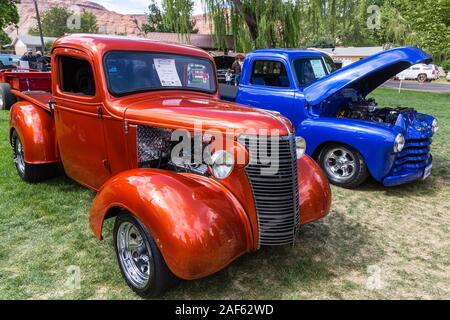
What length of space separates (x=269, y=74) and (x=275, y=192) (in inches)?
155

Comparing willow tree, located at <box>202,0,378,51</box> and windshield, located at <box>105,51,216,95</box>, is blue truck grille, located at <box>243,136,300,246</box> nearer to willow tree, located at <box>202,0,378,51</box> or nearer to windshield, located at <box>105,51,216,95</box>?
windshield, located at <box>105,51,216,95</box>

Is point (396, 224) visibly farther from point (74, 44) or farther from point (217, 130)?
point (74, 44)

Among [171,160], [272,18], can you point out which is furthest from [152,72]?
[272,18]

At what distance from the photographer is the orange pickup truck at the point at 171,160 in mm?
2477

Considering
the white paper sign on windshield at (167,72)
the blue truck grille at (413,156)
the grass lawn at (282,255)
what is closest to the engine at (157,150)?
the white paper sign on windshield at (167,72)

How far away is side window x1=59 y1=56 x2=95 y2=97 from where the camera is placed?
3713 mm

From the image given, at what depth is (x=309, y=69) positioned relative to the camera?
616cm

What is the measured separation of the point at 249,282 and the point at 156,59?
228cm

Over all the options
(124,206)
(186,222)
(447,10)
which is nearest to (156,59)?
(124,206)

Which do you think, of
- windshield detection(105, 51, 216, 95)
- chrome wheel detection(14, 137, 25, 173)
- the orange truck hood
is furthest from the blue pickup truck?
chrome wheel detection(14, 137, 25, 173)

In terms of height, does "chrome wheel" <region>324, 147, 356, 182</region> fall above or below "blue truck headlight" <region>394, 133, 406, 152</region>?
below

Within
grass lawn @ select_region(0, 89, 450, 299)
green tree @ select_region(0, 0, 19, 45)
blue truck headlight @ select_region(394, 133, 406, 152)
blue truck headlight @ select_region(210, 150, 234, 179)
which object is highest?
green tree @ select_region(0, 0, 19, 45)

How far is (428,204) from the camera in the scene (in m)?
4.66

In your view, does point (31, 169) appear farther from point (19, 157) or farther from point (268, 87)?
point (268, 87)
